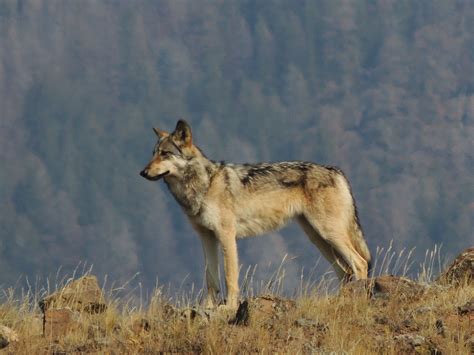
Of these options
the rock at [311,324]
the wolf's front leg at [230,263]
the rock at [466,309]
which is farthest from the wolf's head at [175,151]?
the rock at [466,309]

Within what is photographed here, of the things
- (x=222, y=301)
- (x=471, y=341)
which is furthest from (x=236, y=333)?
(x=222, y=301)

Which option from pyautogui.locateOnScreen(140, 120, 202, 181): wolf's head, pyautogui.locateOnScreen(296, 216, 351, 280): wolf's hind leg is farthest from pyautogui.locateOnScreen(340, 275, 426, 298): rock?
pyautogui.locateOnScreen(140, 120, 202, 181): wolf's head

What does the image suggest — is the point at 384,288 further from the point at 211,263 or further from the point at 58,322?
the point at 58,322

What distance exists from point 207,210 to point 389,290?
131 inches

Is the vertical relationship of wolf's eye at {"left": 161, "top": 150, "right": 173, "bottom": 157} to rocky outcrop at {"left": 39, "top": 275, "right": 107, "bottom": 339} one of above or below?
above

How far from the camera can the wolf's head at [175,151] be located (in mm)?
13375

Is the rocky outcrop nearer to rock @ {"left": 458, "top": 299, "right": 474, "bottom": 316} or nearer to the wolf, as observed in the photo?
the wolf

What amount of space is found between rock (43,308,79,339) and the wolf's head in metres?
3.41

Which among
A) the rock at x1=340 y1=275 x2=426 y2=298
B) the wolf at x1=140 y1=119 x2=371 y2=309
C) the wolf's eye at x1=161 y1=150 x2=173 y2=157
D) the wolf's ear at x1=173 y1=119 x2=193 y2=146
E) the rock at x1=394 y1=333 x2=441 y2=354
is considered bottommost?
the rock at x1=394 y1=333 x2=441 y2=354

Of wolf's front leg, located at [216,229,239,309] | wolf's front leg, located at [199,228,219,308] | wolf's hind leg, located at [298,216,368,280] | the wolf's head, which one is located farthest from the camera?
wolf's hind leg, located at [298,216,368,280]

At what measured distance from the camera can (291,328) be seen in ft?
31.4

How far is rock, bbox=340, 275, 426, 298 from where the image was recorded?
37.0 feet

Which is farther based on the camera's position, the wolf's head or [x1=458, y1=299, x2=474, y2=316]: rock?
the wolf's head

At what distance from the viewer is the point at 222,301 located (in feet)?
42.6
